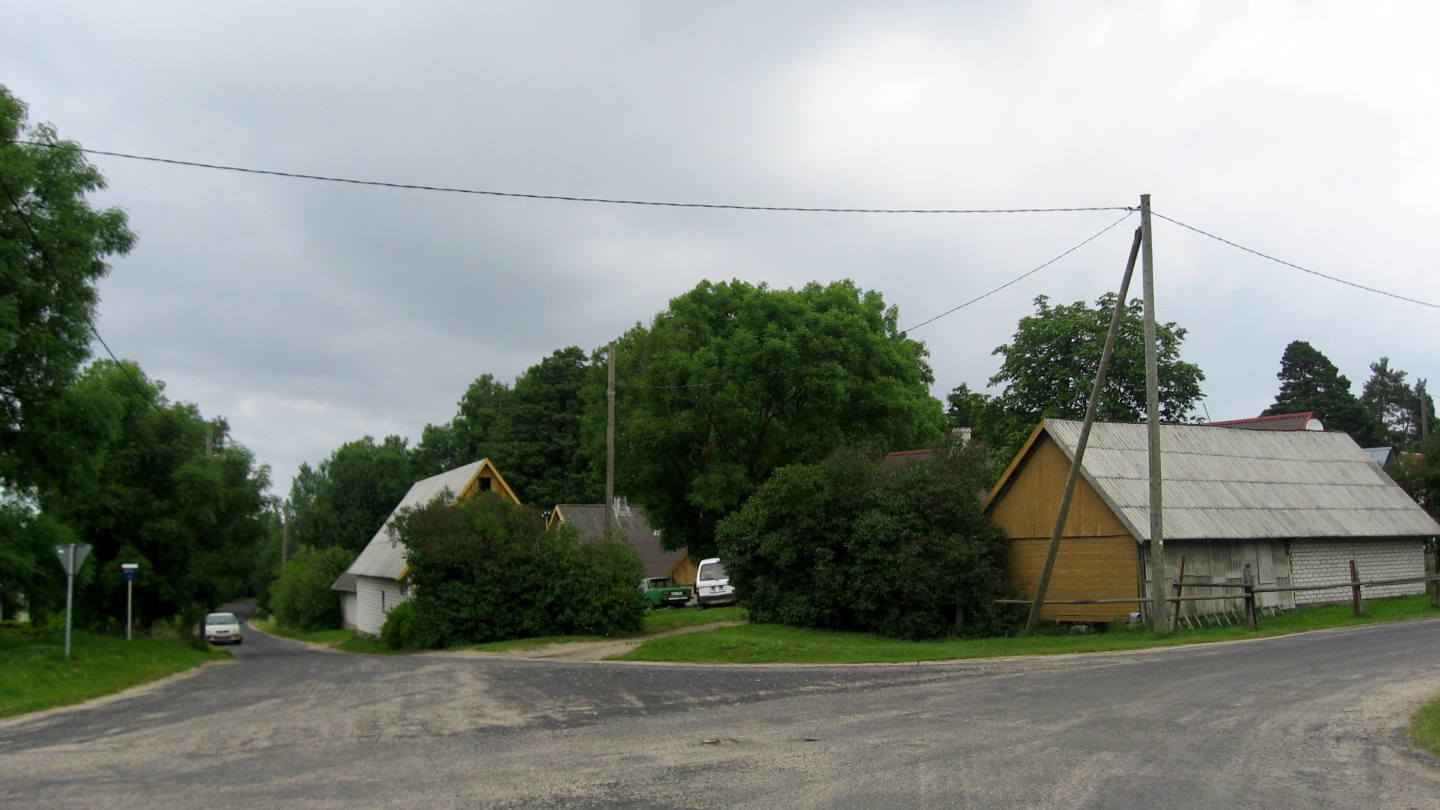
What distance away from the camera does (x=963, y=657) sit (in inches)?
801

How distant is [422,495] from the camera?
49.7 metres

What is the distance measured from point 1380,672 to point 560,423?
57.3m

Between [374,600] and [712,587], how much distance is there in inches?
698

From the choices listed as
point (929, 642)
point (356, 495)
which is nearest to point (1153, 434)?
point (929, 642)

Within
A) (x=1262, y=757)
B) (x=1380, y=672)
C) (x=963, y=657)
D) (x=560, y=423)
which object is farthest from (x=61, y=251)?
(x=560, y=423)

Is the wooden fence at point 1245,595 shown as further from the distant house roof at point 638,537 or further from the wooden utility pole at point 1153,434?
the distant house roof at point 638,537

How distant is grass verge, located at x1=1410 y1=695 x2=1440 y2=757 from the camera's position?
30.3 feet

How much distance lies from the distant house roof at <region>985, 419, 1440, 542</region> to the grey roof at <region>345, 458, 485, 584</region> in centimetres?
2433

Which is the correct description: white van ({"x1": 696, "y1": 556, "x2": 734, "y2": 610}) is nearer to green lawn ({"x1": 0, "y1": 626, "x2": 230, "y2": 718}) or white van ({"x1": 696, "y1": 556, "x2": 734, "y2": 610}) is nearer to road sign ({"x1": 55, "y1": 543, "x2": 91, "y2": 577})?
green lawn ({"x1": 0, "y1": 626, "x2": 230, "y2": 718})

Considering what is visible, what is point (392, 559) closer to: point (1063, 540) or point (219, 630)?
point (219, 630)

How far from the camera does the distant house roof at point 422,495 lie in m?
42.6

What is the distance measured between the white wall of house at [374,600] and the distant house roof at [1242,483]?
27.7 meters

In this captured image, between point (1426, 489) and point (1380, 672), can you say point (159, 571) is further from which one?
point (1426, 489)

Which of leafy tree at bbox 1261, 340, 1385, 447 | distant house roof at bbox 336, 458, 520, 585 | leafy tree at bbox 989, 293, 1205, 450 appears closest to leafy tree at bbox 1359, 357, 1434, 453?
leafy tree at bbox 1261, 340, 1385, 447
